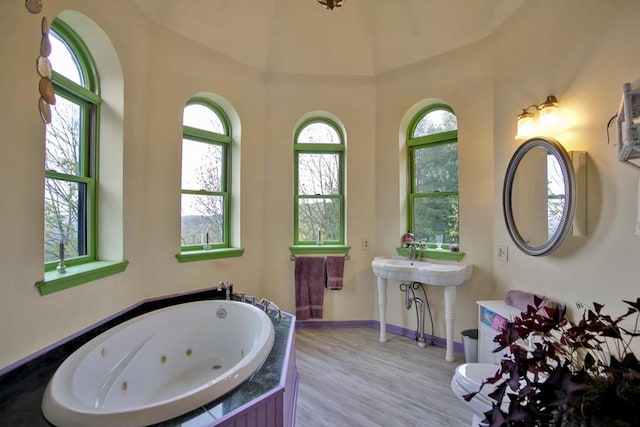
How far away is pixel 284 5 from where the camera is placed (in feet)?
9.23

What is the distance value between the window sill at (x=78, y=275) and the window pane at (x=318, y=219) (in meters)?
1.74

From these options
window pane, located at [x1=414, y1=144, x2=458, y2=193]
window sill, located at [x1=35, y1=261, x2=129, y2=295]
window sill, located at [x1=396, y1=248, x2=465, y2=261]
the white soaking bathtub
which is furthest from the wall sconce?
window sill, located at [x1=35, y1=261, x2=129, y2=295]

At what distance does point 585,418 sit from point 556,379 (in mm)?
79

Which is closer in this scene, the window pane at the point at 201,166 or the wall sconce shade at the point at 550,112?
the wall sconce shade at the point at 550,112

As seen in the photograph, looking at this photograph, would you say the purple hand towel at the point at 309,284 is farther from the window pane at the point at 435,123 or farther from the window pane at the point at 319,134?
the window pane at the point at 435,123

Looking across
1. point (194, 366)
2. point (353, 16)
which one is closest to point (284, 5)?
point (353, 16)

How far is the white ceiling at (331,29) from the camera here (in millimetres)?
2494

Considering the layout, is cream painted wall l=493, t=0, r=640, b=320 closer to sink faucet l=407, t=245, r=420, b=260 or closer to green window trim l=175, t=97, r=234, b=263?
sink faucet l=407, t=245, r=420, b=260

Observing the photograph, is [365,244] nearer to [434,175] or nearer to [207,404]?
[434,175]

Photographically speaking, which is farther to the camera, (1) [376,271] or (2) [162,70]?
(1) [376,271]

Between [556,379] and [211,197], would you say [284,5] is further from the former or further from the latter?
[556,379]

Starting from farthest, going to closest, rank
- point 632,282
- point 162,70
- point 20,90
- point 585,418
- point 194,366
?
point 162,70
point 194,366
point 632,282
point 20,90
point 585,418

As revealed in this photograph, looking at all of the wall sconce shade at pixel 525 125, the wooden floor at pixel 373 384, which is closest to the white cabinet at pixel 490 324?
the wooden floor at pixel 373 384

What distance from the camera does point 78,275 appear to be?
5.49 feet
